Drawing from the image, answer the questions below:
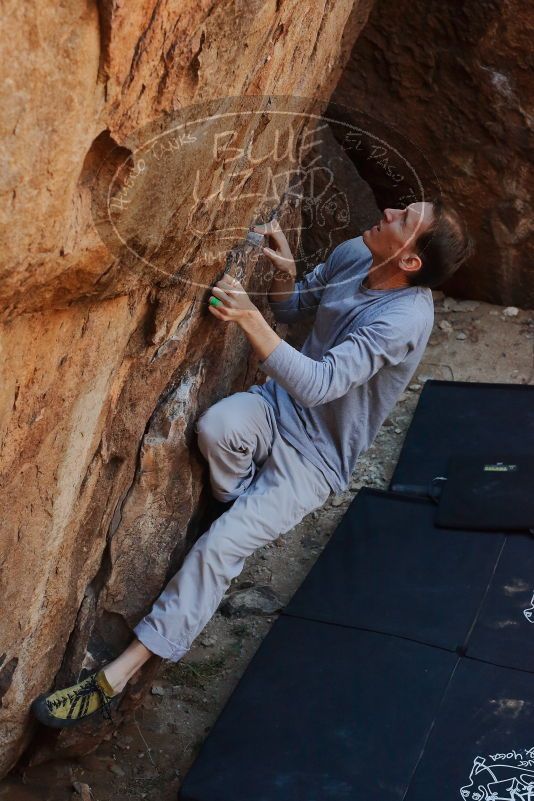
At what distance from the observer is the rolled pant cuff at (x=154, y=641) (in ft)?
8.63

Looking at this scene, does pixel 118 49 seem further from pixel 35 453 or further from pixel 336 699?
pixel 336 699

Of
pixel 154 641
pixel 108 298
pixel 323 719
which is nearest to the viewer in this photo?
pixel 108 298

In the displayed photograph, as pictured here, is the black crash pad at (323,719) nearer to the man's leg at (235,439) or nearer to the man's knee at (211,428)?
the man's leg at (235,439)

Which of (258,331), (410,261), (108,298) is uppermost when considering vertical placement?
(108,298)

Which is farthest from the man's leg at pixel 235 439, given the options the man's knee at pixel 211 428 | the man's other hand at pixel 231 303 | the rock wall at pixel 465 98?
the rock wall at pixel 465 98

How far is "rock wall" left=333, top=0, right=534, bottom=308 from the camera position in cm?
409

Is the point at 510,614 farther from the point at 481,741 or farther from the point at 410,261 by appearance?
the point at 410,261

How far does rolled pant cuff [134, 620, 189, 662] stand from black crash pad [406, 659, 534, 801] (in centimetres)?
69

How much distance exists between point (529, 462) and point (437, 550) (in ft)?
1.92

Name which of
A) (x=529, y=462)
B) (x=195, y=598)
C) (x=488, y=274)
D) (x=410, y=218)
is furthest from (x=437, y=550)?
(x=488, y=274)

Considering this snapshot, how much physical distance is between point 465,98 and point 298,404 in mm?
1927

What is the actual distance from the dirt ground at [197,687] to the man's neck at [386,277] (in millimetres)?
1039

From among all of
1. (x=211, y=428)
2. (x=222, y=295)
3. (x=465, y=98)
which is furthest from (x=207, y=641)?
(x=465, y=98)

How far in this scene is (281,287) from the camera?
3139 mm
